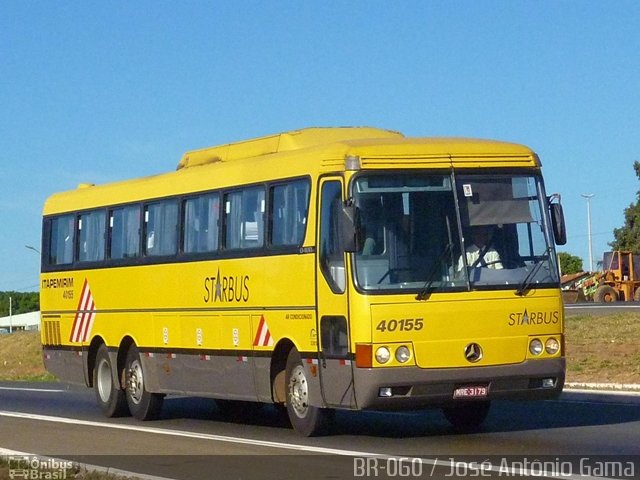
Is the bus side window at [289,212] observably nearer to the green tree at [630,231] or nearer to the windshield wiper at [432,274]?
the windshield wiper at [432,274]

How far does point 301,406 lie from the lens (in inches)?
681

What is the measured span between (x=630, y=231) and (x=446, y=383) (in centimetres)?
7943

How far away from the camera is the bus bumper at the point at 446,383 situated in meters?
15.8

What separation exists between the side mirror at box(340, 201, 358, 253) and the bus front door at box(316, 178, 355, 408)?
158mm

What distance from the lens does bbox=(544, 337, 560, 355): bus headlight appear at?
54.2 ft

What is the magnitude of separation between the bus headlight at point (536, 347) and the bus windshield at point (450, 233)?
595 mm

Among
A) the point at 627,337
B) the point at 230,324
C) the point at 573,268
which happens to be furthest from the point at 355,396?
the point at 573,268

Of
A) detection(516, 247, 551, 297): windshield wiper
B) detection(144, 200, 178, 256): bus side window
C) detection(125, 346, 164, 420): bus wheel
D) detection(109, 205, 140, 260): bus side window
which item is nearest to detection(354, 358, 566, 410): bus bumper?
detection(516, 247, 551, 297): windshield wiper

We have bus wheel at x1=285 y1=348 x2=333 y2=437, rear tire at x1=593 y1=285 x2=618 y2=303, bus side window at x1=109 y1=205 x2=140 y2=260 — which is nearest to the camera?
bus wheel at x1=285 y1=348 x2=333 y2=437

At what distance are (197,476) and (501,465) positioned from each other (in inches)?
104

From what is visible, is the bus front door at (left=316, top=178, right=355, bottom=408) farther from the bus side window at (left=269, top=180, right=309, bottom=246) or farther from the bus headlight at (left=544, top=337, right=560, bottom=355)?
the bus headlight at (left=544, top=337, right=560, bottom=355)

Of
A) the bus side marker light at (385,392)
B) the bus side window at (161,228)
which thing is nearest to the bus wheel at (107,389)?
the bus side window at (161,228)

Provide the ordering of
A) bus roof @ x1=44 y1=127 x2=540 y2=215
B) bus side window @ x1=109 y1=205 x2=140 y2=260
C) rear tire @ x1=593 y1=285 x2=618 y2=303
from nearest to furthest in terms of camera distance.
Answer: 1. bus roof @ x1=44 y1=127 x2=540 y2=215
2. bus side window @ x1=109 y1=205 x2=140 y2=260
3. rear tire @ x1=593 y1=285 x2=618 y2=303

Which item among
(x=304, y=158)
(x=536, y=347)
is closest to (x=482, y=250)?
(x=536, y=347)
